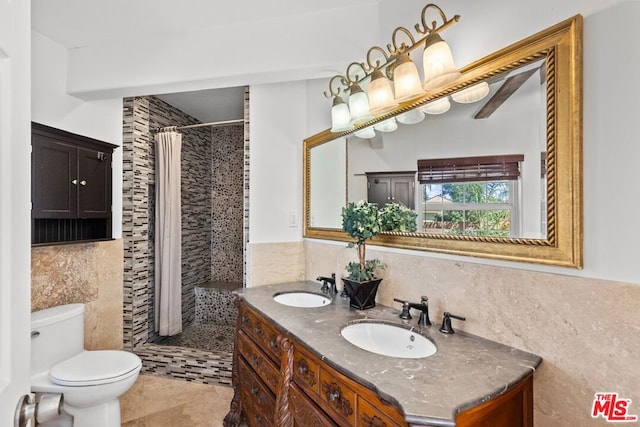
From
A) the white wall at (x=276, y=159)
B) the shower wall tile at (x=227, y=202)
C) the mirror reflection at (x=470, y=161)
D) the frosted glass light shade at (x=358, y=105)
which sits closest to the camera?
the mirror reflection at (x=470, y=161)

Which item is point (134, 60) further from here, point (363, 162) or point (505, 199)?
point (505, 199)

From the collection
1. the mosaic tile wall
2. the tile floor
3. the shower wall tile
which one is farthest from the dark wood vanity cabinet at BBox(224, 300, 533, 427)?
the shower wall tile

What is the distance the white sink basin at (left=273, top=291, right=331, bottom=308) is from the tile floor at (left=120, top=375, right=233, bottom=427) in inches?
34.0

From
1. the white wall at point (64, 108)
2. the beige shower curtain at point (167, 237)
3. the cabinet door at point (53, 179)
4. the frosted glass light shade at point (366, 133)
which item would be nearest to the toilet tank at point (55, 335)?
the cabinet door at point (53, 179)

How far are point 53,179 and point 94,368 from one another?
1.15m

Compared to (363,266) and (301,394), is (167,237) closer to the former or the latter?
(363,266)

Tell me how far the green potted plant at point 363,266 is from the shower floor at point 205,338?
5.70 feet

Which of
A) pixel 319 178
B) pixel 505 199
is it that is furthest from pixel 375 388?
pixel 319 178

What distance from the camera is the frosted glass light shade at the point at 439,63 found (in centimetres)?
118

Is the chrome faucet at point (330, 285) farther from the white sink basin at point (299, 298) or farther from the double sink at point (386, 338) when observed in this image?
the double sink at point (386, 338)

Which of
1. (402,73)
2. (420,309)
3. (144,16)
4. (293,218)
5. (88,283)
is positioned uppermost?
(144,16)

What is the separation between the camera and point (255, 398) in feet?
5.49

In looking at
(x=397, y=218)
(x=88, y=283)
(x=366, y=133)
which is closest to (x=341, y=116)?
(x=366, y=133)

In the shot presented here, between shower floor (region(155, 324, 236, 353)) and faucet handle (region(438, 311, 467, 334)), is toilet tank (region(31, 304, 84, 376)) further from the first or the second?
faucet handle (region(438, 311, 467, 334))
